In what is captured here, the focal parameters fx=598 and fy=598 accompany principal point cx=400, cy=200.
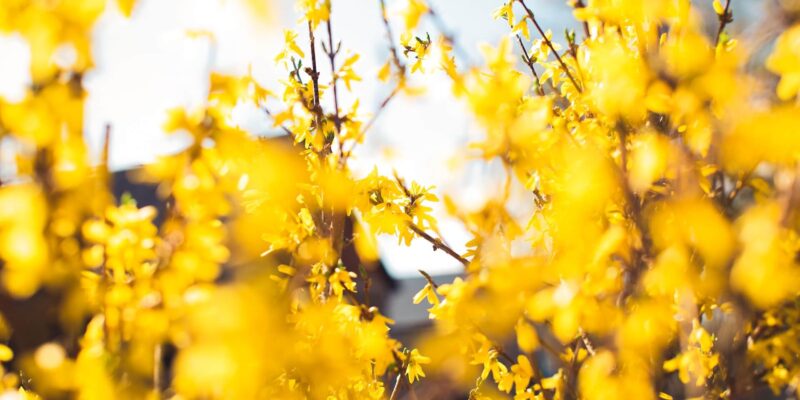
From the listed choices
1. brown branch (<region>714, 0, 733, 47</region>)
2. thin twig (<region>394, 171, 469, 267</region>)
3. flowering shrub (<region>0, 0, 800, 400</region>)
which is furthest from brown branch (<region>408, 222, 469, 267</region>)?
brown branch (<region>714, 0, 733, 47</region>)

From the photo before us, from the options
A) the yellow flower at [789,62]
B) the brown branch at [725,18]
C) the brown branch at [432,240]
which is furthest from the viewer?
the brown branch at [432,240]

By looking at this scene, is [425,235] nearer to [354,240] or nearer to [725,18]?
[354,240]

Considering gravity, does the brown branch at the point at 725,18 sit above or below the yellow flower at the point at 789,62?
below

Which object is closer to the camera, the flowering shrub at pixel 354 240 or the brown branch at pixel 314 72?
the flowering shrub at pixel 354 240

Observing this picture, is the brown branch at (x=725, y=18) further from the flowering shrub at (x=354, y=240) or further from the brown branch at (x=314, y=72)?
the brown branch at (x=314, y=72)

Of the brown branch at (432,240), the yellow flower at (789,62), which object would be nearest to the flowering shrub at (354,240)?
the yellow flower at (789,62)

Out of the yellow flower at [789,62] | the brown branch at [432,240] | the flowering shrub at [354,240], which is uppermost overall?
the yellow flower at [789,62]

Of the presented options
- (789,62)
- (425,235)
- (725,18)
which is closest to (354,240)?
(425,235)

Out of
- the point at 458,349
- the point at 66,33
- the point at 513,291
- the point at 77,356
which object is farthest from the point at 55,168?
the point at 458,349

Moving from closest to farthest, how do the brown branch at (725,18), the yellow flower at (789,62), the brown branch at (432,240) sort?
1. the yellow flower at (789,62)
2. the brown branch at (725,18)
3. the brown branch at (432,240)

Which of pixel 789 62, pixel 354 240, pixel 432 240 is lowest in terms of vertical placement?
pixel 432 240

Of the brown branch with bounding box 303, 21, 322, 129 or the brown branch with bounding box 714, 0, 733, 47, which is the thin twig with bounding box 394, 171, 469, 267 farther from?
the brown branch with bounding box 714, 0, 733, 47

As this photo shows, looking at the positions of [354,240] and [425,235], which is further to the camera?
[425,235]

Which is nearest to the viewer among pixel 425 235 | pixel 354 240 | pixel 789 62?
pixel 789 62
